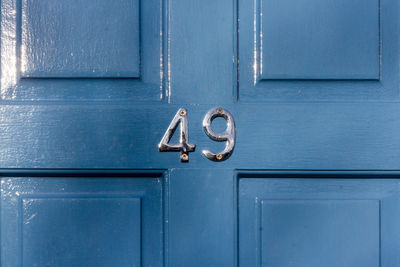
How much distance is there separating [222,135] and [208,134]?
28 mm

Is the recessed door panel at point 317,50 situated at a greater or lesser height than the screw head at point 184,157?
greater

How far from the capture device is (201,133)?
565 mm

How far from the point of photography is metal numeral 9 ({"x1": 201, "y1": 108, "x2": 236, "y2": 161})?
1.80ft

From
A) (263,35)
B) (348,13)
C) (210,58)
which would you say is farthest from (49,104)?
(348,13)

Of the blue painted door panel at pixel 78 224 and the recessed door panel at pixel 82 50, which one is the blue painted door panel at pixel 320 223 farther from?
the recessed door panel at pixel 82 50

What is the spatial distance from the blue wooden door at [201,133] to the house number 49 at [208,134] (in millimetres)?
15

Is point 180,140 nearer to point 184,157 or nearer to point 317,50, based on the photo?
point 184,157

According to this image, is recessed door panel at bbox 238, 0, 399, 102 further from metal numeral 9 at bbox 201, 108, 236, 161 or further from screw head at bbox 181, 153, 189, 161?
screw head at bbox 181, 153, 189, 161

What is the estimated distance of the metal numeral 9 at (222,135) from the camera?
1.80 feet

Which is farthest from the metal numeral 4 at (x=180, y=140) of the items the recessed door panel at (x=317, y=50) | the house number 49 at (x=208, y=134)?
the recessed door panel at (x=317, y=50)

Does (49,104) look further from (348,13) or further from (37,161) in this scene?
(348,13)

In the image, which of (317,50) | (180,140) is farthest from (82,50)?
(317,50)

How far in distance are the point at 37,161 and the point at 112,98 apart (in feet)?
0.64

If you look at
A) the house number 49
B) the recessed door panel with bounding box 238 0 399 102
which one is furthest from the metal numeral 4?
the recessed door panel with bounding box 238 0 399 102
